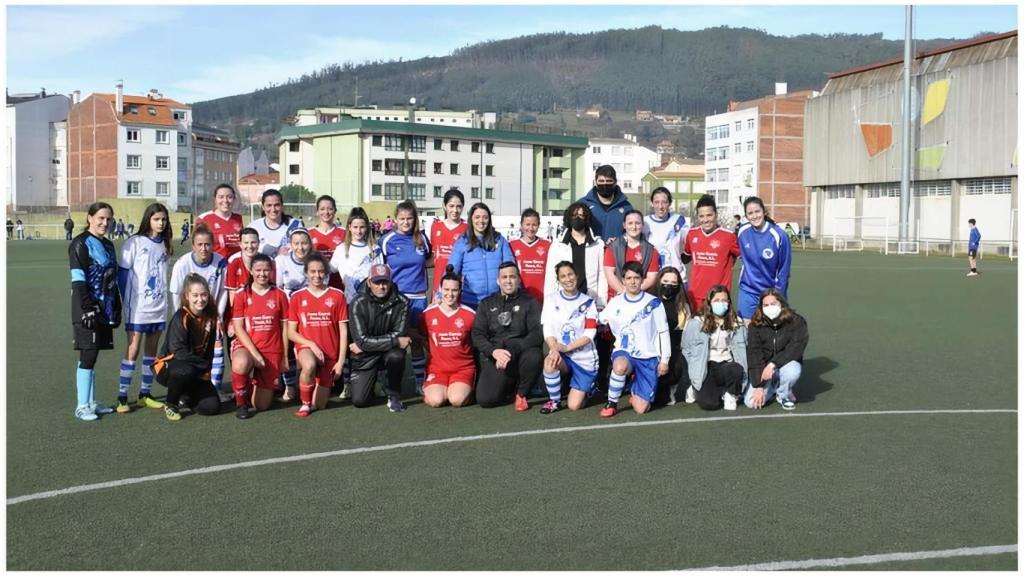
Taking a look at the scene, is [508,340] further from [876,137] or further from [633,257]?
[876,137]

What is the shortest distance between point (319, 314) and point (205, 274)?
1.02m

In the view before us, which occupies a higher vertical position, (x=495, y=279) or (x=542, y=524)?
(x=495, y=279)

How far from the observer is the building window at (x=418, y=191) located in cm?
7834

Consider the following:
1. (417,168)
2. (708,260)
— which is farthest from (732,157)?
(708,260)

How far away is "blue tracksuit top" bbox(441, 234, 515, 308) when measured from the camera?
8.66m

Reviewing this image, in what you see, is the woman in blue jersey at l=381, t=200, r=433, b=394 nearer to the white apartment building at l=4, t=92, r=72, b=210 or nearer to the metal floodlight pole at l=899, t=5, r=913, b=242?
the metal floodlight pole at l=899, t=5, r=913, b=242

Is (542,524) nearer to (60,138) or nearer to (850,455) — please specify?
(850,455)

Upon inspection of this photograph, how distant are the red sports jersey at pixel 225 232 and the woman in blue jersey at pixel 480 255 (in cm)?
203

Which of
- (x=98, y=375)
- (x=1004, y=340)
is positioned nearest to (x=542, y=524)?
(x=98, y=375)

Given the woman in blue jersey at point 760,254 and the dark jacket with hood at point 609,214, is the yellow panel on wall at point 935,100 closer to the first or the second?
the woman in blue jersey at point 760,254

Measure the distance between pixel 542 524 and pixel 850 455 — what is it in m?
2.54

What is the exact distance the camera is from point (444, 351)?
8375mm

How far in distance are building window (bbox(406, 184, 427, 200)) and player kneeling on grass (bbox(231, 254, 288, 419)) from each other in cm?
7045

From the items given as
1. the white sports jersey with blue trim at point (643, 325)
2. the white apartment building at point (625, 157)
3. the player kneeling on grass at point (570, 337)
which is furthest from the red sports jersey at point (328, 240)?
the white apartment building at point (625, 157)
